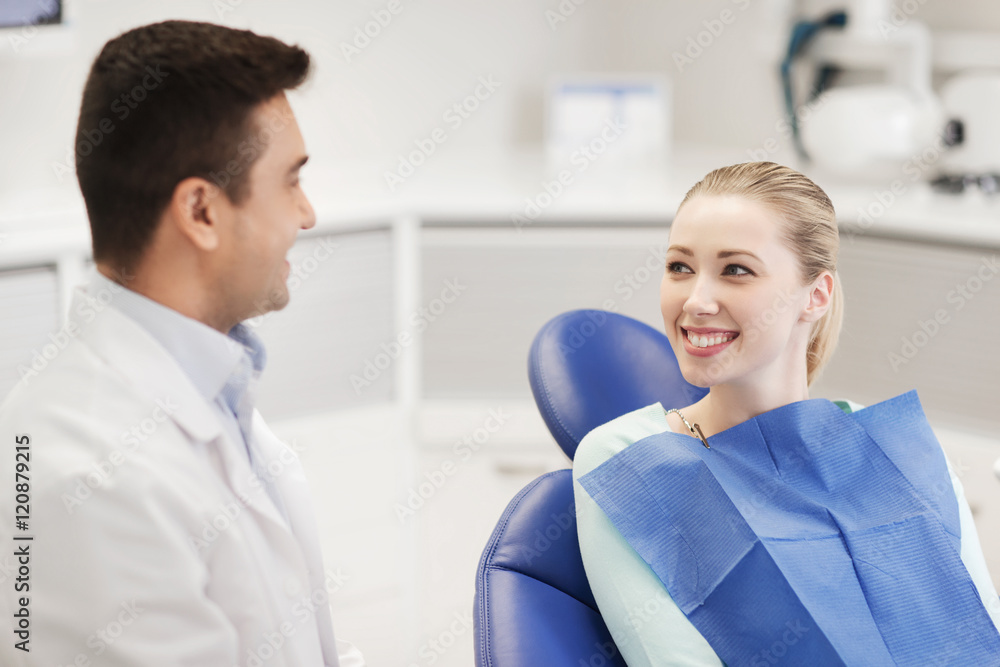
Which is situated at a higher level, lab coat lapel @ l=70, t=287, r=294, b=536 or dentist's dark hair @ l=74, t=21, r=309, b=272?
dentist's dark hair @ l=74, t=21, r=309, b=272

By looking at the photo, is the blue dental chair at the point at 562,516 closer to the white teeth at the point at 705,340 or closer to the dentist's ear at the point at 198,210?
the white teeth at the point at 705,340

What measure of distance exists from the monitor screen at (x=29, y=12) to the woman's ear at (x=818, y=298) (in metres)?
1.78

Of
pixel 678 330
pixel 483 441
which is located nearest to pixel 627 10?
pixel 483 441

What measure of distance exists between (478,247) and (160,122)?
1.71 m

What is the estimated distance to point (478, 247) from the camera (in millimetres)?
2619

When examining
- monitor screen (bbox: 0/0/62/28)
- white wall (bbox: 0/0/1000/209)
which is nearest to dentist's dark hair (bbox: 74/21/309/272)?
monitor screen (bbox: 0/0/62/28)

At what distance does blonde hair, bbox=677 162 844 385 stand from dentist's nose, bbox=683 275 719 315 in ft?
0.40

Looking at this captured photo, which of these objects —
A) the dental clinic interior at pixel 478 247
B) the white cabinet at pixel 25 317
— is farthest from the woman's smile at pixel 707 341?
the white cabinet at pixel 25 317

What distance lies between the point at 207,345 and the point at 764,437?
2.37ft

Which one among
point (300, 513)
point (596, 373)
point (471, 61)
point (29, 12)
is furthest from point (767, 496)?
point (471, 61)

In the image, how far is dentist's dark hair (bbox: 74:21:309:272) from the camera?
3.04 feet

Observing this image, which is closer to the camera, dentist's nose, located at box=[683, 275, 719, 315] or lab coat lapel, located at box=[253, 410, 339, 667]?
lab coat lapel, located at box=[253, 410, 339, 667]

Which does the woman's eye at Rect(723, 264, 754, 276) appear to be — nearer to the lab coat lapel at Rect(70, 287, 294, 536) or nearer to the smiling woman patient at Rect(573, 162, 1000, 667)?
the smiling woman patient at Rect(573, 162, 1000, 667)

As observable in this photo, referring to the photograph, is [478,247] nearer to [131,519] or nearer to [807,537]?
[807,537]
